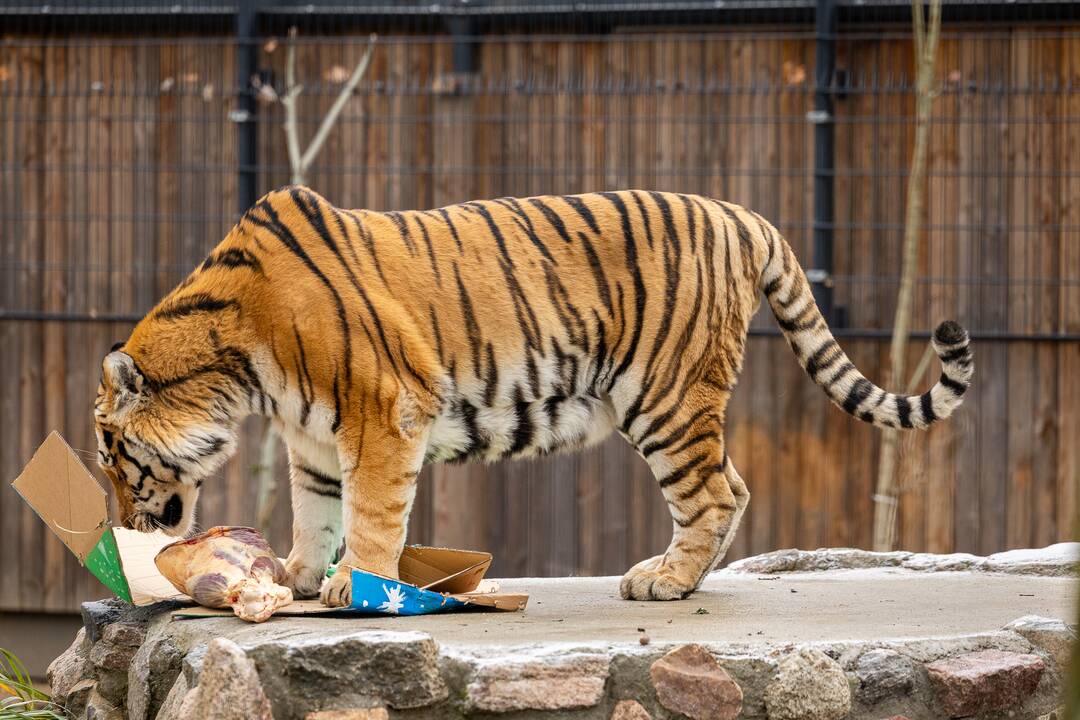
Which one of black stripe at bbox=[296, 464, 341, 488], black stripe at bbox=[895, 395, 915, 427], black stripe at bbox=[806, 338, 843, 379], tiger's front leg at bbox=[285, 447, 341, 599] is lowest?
tiger's front leg at bbox=[285, 447, 341, 599]

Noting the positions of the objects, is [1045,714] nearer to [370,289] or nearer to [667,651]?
[667,651]

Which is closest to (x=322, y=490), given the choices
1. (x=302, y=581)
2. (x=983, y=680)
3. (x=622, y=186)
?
(x=302, y=581)

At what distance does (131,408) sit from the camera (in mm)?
3854

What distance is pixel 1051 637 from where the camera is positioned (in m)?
3.72

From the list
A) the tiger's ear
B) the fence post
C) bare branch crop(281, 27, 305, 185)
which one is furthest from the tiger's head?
the fence post

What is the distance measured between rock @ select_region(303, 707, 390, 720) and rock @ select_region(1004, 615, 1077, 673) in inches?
66.2

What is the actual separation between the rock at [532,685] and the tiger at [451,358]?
22.9 inches

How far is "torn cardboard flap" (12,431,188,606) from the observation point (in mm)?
3934

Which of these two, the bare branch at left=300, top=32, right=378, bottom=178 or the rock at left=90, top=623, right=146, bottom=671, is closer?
the rock at left=90, top=623, right=146, bottom=671

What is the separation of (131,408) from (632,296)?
1.46 m

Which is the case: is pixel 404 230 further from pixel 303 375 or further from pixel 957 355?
pixel 957 355

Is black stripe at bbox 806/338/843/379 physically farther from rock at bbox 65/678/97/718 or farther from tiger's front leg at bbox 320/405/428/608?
rock at bbox 65/678/97/718

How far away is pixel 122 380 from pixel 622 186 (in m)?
3.75

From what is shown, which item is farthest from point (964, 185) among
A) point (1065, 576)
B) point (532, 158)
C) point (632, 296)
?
point (632, 296)
